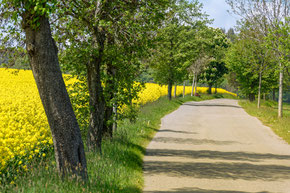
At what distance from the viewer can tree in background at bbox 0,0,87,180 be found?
6.92 metres

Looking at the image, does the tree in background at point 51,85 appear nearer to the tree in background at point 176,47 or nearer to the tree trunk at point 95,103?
the tree trunk at point 95,103

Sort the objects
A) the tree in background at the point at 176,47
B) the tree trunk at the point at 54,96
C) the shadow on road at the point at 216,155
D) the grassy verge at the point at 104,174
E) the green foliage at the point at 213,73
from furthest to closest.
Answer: the green foliage at the point at 213,73 < the tree in background at the point at 176,47 < the shadow on road at the point at 216,155 < the tree trunk at the point at 54,96 < the grassy verge at the point at 104,174

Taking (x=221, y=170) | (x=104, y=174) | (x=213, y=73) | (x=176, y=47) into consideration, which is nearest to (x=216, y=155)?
(x=221, y=170)

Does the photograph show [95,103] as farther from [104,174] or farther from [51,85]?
[51,85]

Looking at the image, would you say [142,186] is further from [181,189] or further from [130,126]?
[130,126]

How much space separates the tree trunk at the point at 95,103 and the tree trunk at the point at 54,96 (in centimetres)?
360

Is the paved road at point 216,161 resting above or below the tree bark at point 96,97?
below

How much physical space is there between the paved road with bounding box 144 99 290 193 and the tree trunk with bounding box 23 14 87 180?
2.03 m

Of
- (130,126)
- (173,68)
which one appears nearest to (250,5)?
(130,126)

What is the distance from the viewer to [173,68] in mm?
42688

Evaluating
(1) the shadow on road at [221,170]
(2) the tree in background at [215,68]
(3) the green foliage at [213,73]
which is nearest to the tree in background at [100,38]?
(1) the shadow on road at [221,170]

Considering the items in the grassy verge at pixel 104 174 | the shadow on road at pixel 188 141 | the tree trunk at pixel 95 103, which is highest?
the tree trunk at pixel 95 103

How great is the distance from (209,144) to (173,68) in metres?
27.1

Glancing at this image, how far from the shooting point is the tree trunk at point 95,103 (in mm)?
11250
